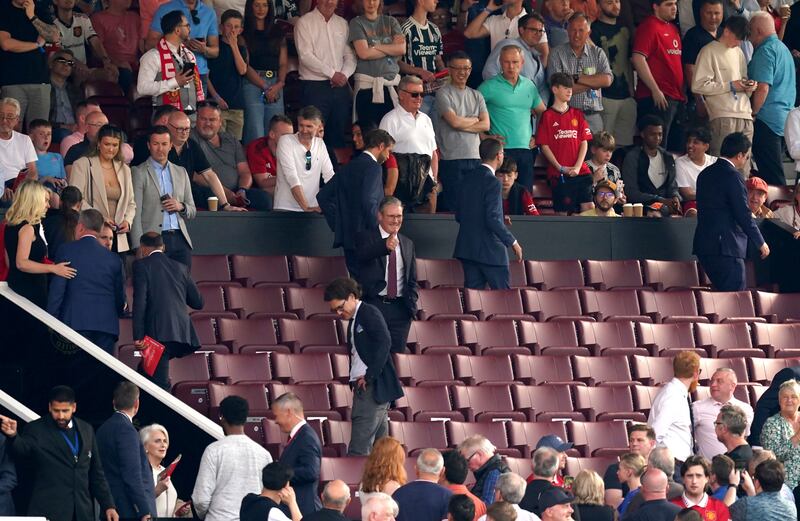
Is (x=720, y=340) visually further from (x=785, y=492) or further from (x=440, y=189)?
(x=785, y=492)

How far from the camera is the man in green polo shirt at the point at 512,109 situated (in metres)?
17.4

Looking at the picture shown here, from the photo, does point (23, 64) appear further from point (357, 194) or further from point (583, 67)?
point (583, 67)

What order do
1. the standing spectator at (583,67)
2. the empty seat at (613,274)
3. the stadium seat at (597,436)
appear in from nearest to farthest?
the stadium seat at (597,436), the empty seat at (613,274), the standing spectator at (583,67)

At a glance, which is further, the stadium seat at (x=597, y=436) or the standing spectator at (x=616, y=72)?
the standing spectator at (x=616, y=72)

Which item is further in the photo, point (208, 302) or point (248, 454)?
point (208, 302)

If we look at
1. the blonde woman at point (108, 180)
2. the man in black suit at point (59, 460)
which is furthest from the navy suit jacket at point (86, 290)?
the man in black suit at point (59, 460)

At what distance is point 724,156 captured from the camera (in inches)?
661

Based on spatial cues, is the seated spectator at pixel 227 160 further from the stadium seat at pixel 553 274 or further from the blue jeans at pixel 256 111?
the stadium seat at pixel 553 274

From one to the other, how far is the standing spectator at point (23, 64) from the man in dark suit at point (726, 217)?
5.28 m

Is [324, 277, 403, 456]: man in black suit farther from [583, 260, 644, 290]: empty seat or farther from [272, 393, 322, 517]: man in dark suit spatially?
[583, 260, 644, 290]: empty seat

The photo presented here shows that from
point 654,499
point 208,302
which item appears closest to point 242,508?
point 654,499

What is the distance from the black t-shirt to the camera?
17.1 m

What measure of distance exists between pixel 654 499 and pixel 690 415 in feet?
6.91

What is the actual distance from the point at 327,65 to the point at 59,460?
6.81m
